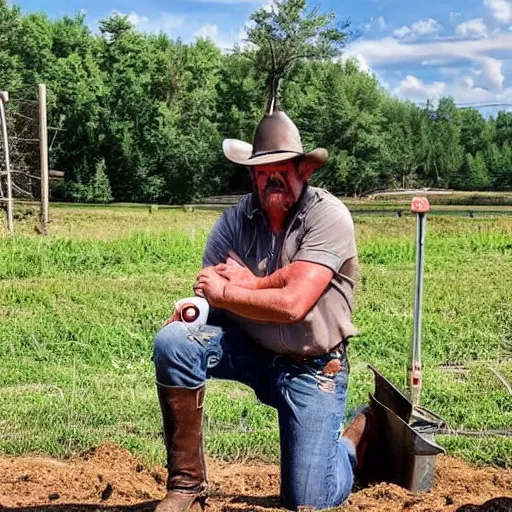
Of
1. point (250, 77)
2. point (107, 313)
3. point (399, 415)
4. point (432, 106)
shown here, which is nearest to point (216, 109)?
point (250, 77)

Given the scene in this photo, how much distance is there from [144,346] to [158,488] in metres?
3.09

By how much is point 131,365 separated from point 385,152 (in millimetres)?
46107

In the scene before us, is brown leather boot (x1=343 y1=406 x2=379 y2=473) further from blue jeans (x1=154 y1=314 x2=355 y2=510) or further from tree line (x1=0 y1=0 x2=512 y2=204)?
tree line (x1=0 y1=0 x2=512 y2=204)

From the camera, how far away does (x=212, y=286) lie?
300 cm

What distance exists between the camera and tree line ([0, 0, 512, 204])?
46188 mm

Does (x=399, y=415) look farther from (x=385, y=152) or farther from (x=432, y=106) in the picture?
(x=432, y=106)

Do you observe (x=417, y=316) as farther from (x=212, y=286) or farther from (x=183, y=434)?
(x=183, y=434)

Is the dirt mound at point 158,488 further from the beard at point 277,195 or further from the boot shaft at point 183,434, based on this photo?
the beard at point 277,195

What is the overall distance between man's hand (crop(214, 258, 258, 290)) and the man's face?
0.78 ft

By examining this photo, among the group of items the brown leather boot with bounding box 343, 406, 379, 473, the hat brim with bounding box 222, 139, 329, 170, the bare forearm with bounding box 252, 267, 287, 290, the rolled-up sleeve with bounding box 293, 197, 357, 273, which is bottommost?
the brown leather boot with bounding box 343, 406, 379, 473

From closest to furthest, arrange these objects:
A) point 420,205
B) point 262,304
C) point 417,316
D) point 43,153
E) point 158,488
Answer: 1. point 262,304
2. point 158,488
3. point 420,205
4. point 417,316
5. point 43,153

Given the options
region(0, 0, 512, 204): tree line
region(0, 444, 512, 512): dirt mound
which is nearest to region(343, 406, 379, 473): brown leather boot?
region(0, 444, 512, 512): dirt mound

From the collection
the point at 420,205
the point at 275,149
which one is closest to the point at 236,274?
the point at 275,149

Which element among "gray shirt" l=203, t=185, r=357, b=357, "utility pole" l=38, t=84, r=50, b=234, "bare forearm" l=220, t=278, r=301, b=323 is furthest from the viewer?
"utility pole" l=38, t=84, r=50, b=234
